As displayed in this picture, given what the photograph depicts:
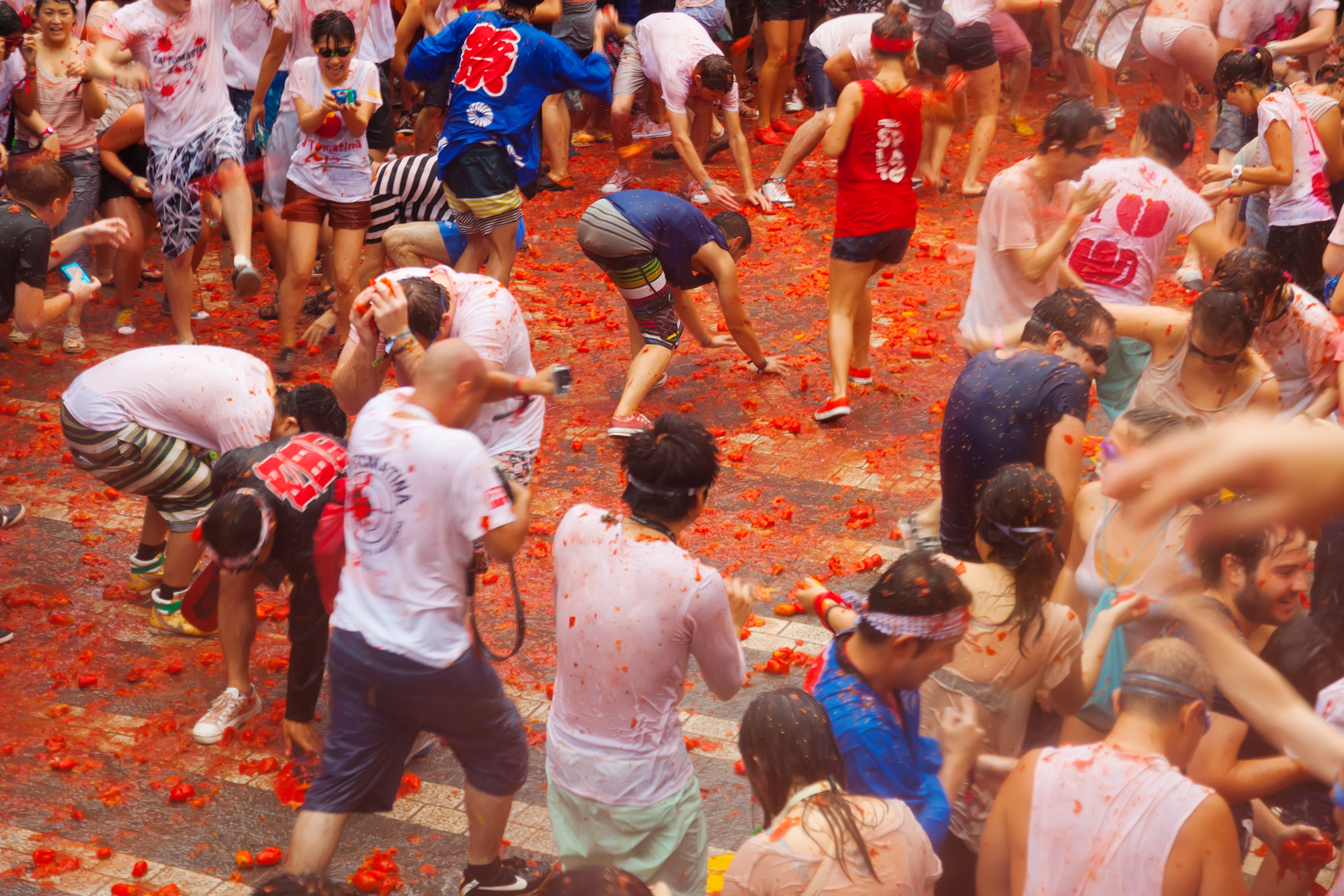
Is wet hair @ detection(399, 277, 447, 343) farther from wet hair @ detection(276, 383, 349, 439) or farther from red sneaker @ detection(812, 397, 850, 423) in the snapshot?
red sneaker @ detection(812, 397, 850, 423)

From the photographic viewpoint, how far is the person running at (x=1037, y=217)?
559 centimetres

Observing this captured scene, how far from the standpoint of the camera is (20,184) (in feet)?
20.0

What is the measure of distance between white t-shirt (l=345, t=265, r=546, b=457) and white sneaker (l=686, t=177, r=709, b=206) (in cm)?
576

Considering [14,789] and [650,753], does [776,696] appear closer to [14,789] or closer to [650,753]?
[650,753]

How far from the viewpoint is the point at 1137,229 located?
5867 millimetres

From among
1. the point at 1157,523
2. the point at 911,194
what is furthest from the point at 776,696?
the point at 911,194

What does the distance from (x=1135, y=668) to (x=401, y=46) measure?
990 cm

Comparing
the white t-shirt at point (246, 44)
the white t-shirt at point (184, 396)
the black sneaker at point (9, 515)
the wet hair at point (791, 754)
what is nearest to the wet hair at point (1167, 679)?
the wet hair at point (791, 754)

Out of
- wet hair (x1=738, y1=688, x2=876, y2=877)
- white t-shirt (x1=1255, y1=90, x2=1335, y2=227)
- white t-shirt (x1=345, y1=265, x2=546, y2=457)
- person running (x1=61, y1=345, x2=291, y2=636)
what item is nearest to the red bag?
white t-shirt (x1=345, y1=265, x2=546, y2=457)

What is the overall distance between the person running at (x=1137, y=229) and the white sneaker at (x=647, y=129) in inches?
257

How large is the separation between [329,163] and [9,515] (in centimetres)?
285

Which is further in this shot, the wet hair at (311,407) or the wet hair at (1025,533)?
the wet hair at (311,407)

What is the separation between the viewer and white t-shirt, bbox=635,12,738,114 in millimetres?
9859

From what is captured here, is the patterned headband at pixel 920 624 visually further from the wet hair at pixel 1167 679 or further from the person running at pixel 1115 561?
the person running at pixel 1115 561
